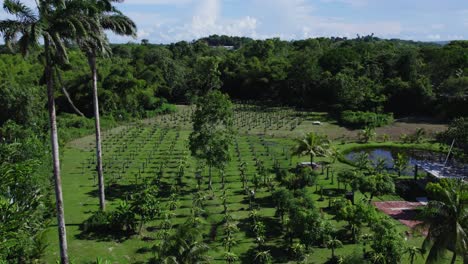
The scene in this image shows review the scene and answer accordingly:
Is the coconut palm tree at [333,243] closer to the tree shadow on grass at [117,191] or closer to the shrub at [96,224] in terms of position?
the shrub at [96,224]

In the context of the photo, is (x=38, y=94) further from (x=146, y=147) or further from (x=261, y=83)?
(x=261, y=83)

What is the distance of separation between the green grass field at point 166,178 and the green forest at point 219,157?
0.14 metres

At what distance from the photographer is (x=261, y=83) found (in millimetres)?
72875

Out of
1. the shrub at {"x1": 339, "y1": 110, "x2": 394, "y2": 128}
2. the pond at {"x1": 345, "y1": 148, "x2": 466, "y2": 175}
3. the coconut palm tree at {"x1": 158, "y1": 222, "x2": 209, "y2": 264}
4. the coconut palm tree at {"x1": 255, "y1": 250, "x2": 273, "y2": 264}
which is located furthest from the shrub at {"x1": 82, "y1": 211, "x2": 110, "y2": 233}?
the shrub at {"x1": 339, "y1": 110, "x2": 394, "y2": 128}

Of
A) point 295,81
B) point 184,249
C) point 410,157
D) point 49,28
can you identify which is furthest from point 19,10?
point 295,81

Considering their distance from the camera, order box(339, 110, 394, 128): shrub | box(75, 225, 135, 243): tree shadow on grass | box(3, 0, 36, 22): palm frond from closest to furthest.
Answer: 1. box(3, 0, 36, 22): palm frond
2. box(75, 225, 135, 243): tree shadow on grass
3. box(339, 110, 394, 128): shrub

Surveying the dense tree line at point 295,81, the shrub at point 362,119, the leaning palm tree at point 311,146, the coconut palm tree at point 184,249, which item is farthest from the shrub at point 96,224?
the shrub at point 362,119

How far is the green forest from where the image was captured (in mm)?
14664

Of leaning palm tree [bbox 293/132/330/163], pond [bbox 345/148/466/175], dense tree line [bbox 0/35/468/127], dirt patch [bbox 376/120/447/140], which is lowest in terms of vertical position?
pond [bbox 345/148/466/175]

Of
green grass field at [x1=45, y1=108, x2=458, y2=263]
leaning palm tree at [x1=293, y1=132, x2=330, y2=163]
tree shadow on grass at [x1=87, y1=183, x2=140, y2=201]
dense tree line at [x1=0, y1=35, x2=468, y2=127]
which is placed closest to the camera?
green grass field at [x1=45, y1=108, x2=458, y2=263]

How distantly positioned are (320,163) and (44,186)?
806 inches

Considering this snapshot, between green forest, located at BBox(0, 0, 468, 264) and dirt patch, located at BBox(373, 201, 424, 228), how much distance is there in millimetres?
286

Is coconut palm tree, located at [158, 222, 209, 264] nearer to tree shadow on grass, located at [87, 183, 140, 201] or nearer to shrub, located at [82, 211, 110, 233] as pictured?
shrub, located at [82, 211, 110, 233]

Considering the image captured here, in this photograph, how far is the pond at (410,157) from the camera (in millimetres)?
34125
